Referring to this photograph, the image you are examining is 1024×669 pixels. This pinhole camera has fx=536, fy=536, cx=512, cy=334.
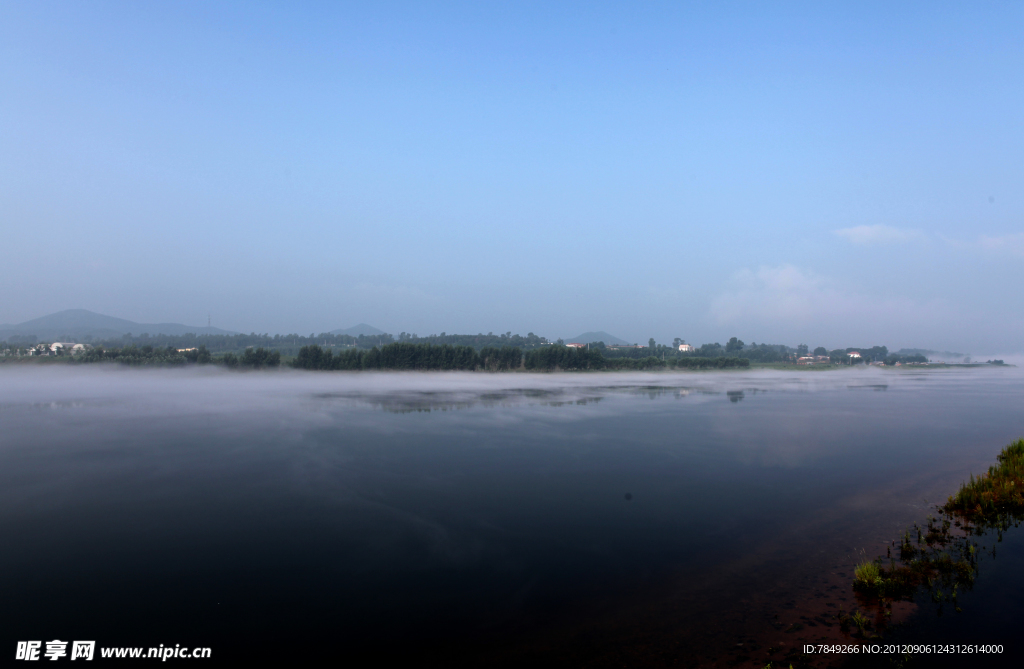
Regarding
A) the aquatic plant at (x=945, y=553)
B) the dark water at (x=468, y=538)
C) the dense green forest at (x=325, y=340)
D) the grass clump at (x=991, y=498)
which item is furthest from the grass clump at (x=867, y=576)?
the dense green forest at (x=325, y=340)

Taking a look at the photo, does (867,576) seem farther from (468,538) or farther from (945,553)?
(468,538)

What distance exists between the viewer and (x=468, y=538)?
37.0 ft

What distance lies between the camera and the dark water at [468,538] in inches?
288

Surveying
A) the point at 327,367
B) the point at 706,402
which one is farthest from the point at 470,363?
the point at 706,402

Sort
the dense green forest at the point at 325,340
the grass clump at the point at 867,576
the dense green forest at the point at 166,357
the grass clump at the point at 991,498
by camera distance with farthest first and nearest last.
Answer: the dense green forest at the point at 325,340 < the dense green forest at the point at 166,357 < the grass clump at the point at 991,498 < the grass clump at the point at 867,576

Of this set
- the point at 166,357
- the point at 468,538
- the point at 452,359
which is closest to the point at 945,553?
the point at 468,538

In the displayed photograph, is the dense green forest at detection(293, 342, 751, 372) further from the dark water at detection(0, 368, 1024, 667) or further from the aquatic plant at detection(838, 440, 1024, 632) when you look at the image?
the aquatic plant at detection(838, 440, 1024, 632)

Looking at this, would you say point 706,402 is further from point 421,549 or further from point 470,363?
point 470,363

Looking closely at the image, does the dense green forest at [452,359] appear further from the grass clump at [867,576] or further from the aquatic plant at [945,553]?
the grass clump at [867,576]

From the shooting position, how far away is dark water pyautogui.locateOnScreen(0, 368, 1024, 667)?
7.32 meters

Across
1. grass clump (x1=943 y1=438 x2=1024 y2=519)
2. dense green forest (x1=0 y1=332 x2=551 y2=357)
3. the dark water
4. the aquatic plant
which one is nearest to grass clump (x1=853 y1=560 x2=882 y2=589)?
the aquatic plant

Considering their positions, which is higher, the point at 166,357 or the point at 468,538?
the point at 166,357

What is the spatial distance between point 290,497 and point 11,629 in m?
6.84

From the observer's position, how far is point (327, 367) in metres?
78.6
